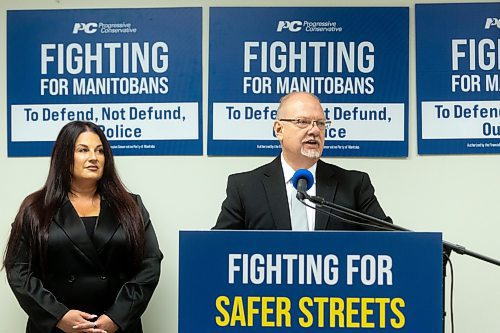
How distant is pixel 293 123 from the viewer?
2754 mm

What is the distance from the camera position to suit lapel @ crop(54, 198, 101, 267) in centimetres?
308

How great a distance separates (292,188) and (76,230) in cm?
100

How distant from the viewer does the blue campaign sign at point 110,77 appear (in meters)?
3.59

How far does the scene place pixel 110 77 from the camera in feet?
11.9

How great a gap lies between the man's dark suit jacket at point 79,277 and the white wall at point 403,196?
0.49 metres

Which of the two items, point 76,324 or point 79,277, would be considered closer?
point 76,324

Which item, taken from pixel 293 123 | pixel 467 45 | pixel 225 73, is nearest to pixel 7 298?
pixel 225 73

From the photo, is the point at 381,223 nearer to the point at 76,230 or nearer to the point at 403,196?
the point at 76,230

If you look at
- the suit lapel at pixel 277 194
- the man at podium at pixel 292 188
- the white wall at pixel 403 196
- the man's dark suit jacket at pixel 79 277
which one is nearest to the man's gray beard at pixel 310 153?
the man at podium at pixel 292 188

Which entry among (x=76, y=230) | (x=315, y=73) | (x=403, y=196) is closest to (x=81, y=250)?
(x=76, y=230)

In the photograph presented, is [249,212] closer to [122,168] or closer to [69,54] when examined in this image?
[122,168]

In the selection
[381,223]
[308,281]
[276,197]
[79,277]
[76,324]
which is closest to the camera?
[308,281]

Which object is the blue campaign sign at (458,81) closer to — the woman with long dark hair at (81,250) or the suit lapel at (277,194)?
the suit lapel at (277,194)

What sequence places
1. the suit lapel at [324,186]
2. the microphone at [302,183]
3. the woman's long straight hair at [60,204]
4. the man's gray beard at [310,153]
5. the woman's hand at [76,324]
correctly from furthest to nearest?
the woman's long straight hair at [60,204] → the woman's hand at [76,324] → the man's gray beard at [310,153] → the suit lapel at [324,186] → the microphone at [302,183]
